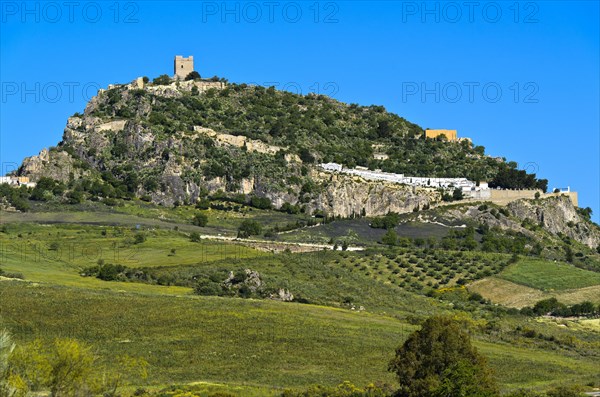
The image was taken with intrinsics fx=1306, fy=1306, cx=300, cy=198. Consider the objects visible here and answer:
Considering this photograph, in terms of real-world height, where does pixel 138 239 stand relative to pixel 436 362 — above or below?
above

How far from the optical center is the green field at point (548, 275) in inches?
4966

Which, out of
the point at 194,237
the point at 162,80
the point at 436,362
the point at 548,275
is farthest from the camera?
the point at 162,80

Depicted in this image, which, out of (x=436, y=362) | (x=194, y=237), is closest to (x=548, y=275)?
(x=194, y=237)

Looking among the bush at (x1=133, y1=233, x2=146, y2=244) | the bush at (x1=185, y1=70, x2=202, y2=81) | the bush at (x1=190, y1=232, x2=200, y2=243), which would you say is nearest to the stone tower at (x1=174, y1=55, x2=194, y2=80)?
the bush at (x1=185, y1=70, x2=202, y2=81)

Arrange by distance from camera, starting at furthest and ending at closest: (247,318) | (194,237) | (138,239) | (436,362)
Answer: (194,237), (138,239), (247,318), (436,362)

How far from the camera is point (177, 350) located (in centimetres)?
7044

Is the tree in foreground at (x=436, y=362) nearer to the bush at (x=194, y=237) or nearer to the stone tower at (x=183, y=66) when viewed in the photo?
the bush at (x=194, y=237)

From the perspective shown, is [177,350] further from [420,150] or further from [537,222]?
[420,150]

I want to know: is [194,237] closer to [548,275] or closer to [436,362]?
[548,275]

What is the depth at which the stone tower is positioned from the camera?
199 metres

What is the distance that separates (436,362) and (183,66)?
143 meters

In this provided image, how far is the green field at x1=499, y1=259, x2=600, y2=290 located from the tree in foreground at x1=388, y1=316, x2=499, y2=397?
209 ft

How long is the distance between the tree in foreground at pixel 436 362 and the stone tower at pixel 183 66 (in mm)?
139191

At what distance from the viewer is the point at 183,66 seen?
654 ft
